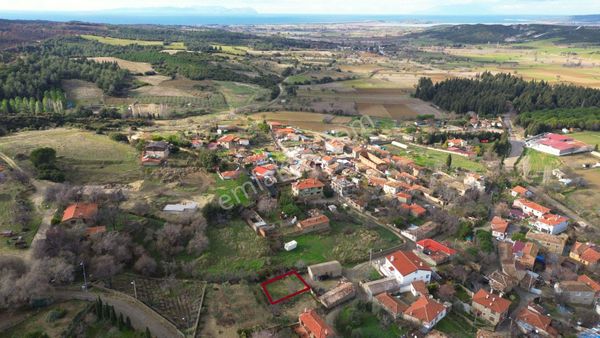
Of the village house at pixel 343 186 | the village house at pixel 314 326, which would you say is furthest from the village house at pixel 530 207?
the village house at pixel 314 326

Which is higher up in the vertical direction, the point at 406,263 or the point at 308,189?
the point at 308,189

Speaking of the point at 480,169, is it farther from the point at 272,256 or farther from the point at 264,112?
the point at 264,112

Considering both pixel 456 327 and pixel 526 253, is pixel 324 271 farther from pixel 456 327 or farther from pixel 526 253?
pixel 526 253

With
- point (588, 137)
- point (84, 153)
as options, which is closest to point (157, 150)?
point (84, 153)

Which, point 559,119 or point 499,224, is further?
point 559,119

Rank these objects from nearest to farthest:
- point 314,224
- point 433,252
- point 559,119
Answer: point 433,252 < point 314,224 < point 559,119

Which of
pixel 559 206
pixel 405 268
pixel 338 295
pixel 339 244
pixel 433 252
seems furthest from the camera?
pixel 559 206

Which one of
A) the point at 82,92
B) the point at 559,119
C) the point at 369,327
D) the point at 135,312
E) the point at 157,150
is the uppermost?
the point at 82,92
